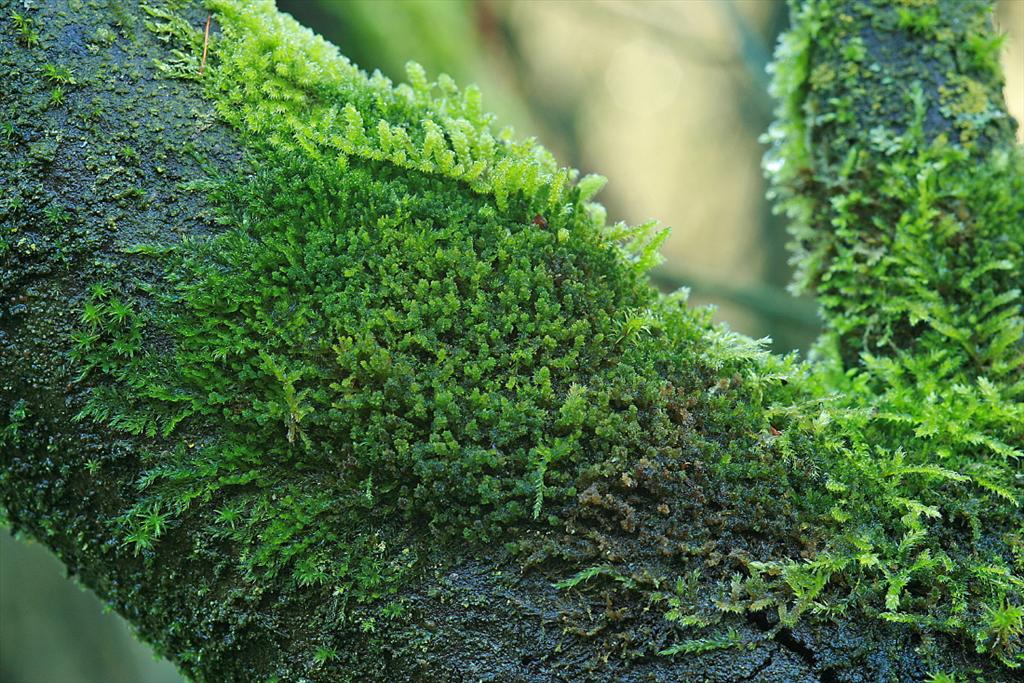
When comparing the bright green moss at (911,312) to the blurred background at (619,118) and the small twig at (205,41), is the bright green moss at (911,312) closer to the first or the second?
the blurred background at (619,118)

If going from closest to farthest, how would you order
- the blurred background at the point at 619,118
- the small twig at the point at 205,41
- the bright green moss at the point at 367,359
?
the bright green moss at the point at 367,359 < the small twig at the point at 205,41 < the blurred background at the point at 619,118

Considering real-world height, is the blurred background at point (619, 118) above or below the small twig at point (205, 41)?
above

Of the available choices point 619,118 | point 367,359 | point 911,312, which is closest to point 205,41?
point 367,359

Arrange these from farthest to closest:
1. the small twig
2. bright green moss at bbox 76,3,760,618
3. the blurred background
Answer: the blurred background
the small twig
bright green moss at bbox 76,3,760,618

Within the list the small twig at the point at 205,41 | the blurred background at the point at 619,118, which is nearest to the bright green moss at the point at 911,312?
the blurred background at the point at 619,118

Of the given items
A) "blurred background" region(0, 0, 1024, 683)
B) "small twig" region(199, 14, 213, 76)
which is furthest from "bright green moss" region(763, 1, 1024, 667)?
"small twig" region(199, 14, 213, 76)

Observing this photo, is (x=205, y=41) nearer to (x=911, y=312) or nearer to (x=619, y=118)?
(x=911, y=312)

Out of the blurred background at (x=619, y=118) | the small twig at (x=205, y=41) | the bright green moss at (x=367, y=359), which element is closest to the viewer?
the bright green moss at (x=367, y=359)

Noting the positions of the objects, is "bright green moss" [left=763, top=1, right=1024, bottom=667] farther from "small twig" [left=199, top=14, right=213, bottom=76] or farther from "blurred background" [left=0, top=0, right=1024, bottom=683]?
"small twig" [left=199, top=14, right=213, bottom=76]

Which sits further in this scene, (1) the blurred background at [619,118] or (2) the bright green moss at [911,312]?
(1) the blurred background at [619,118]
